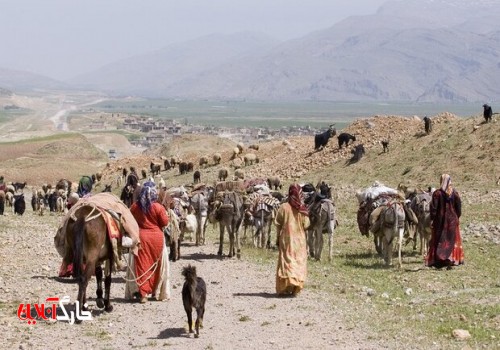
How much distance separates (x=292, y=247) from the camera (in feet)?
43.0

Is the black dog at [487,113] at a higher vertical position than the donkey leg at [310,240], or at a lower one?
higher

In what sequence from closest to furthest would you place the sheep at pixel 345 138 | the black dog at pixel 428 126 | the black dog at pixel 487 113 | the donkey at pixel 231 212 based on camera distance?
the donkey at pixel 231 212, the black dog at pixel 487 113, the black dog at pixel 428 126, the sheep at pixel 345 138

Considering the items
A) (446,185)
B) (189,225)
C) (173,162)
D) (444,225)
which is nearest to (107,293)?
(444,225)

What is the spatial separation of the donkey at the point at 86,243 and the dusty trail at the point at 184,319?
72cm

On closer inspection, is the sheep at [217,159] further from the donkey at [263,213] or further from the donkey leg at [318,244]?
the donkey leg at [318,244]

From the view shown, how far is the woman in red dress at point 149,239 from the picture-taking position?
1202 cm

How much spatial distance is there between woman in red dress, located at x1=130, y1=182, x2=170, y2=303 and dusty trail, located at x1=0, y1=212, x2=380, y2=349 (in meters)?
0.45

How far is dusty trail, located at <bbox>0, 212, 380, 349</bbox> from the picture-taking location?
1005 cm

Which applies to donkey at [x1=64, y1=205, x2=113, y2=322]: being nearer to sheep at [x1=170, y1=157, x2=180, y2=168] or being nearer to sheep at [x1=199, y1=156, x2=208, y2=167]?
sheep at [x1=199, y1=156, x2=208, y2=167]

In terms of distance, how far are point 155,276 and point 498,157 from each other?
2367 cm

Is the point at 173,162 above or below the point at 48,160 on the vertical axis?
above

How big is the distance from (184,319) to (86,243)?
1.85 meters

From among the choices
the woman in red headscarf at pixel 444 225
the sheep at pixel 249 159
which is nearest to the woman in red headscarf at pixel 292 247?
the woman in red headscarf at pixel 444 225

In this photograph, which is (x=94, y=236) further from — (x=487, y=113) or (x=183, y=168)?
(x=183, y=168)
